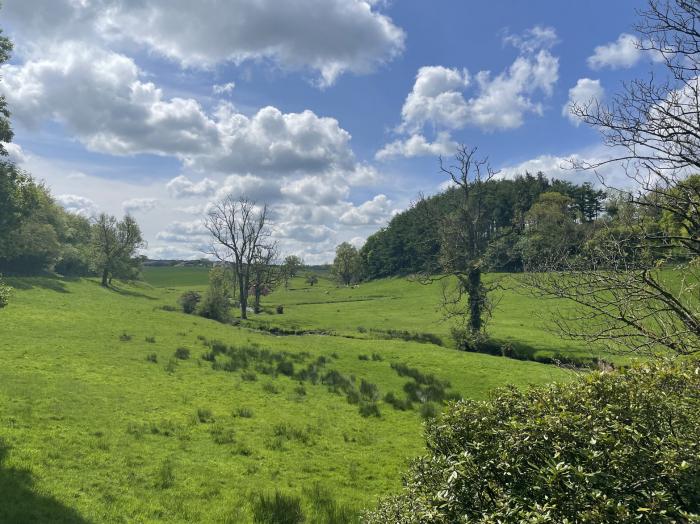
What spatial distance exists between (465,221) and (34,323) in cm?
3876

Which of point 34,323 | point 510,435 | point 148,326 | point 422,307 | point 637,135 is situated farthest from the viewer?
point 422,307

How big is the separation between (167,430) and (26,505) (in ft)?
19.5

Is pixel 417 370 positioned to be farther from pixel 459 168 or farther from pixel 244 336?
pixel 459 168

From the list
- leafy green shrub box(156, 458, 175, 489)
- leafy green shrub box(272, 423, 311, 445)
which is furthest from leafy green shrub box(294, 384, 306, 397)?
leafy green shrub box(156, 458, 175, 489)

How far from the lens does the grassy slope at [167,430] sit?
32.8 feet

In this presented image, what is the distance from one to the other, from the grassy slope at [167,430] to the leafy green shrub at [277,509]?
1.19ft

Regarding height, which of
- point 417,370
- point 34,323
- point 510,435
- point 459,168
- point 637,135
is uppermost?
point 459,168

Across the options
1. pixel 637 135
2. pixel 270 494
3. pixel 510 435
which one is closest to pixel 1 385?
pixel 270 494

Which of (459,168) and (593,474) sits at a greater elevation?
(459,168)

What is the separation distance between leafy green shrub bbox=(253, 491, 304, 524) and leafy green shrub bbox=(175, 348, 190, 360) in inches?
711

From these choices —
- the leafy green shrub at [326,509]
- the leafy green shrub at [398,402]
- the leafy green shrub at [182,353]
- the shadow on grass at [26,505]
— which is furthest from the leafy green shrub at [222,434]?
the leafy green shrub at [182,353]

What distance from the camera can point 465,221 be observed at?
136ft

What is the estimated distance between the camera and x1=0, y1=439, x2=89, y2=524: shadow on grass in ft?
27.7

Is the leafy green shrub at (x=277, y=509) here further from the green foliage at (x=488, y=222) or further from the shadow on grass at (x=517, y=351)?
the green foliage at (x=488, y=222)
